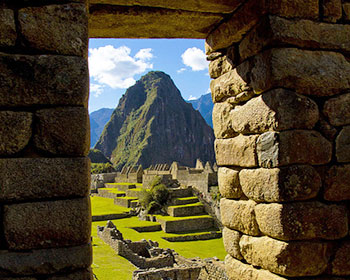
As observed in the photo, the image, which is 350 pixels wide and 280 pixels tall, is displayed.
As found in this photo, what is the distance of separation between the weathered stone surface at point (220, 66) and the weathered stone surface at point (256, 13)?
0.81 ft

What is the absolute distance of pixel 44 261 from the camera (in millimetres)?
2641

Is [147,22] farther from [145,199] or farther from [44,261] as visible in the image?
[145,199]

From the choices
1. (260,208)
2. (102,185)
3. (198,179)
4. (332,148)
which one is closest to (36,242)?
(260,208)

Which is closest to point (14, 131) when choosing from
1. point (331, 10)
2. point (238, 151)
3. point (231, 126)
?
point (238, 151)

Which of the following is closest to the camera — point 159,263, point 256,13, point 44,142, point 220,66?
point 44,142

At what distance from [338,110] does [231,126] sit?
45.2 inches

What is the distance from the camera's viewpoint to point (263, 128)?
12.0 ft

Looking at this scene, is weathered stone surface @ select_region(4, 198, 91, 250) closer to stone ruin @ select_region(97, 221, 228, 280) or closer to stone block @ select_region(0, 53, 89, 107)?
stone block @ select_region(0, 53, 89, 107)

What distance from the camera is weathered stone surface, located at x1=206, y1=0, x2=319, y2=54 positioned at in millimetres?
3621

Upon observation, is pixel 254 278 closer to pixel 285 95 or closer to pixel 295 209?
pixel 295 209

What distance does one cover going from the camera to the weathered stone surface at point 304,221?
3350mm

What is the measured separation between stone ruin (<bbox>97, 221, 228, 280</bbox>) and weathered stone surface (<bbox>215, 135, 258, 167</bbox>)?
37.5 feet

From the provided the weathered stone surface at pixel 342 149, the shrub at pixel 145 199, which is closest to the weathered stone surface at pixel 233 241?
the weathered stone surface at pixel 342 149

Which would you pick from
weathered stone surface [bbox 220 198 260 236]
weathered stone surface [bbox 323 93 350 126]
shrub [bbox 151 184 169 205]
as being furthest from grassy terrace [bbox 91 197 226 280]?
weathered stone surface [bbox 323 93 350 126]
